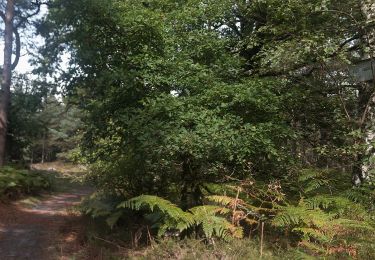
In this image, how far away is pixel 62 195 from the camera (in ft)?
63.8

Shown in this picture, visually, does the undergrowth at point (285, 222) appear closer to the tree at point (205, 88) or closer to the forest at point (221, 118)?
the forest at point (221, 118)

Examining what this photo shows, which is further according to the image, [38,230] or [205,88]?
[38,230]

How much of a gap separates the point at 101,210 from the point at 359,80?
6.60 metres

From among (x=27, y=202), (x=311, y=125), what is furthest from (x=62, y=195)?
(x=311, y=125)

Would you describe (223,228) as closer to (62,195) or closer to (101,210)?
(101,210)

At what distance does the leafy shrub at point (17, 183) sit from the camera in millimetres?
14650

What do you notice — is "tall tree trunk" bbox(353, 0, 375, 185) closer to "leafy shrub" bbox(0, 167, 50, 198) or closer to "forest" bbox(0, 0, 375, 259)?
"forest" bbox(0, 0, 375, 259)

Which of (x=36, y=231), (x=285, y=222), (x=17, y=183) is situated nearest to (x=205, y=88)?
(x=285, y=222)

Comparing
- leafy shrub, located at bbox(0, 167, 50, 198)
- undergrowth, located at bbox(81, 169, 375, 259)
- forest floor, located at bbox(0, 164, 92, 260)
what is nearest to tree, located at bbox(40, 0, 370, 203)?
undergrowth, located at bbox(81, 169, 375, 259)

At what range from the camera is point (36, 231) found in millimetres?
10617

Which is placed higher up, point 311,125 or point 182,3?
point 182,3

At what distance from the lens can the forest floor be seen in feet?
28.4

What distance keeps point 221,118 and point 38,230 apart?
6.50 metres

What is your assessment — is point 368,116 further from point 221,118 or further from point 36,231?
point 36,231
